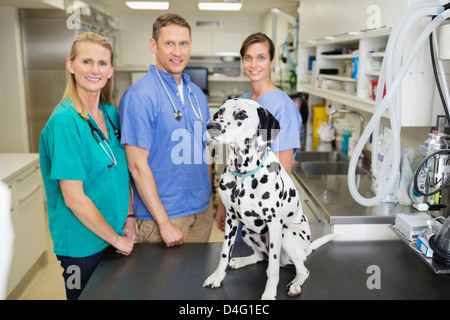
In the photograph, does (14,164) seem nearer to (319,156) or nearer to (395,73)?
(319,156)

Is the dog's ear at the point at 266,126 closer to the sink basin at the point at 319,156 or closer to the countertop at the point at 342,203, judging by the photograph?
the countertop at the point at 342,203

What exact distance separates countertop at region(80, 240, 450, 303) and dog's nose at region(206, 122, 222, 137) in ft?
1.72

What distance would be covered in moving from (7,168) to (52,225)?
140cm

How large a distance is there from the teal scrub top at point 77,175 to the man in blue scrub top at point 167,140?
91 mm

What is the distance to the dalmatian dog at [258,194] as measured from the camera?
1.11 meters

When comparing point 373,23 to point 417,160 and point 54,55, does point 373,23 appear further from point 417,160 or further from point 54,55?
point 54,55

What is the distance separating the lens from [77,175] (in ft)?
4.51

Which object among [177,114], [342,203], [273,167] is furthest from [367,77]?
[273,167]

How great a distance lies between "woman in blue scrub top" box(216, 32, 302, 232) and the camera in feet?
5.65

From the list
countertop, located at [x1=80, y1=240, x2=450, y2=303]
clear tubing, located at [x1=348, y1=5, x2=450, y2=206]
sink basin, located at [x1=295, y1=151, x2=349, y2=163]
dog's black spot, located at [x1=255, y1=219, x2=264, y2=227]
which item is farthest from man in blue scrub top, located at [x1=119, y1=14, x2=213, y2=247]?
sink basin, located at [x1=295, y1=151, x2=349, y2=163]

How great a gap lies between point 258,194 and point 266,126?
21cm

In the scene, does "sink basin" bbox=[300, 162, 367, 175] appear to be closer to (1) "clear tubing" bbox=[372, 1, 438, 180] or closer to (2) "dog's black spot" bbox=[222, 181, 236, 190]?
(1) "clear tubing" bbox=[372, 1, 438, 180]

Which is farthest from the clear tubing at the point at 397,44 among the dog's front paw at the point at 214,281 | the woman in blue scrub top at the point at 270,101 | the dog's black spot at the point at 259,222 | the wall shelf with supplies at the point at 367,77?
the dog's front paw at the point at 214,281
